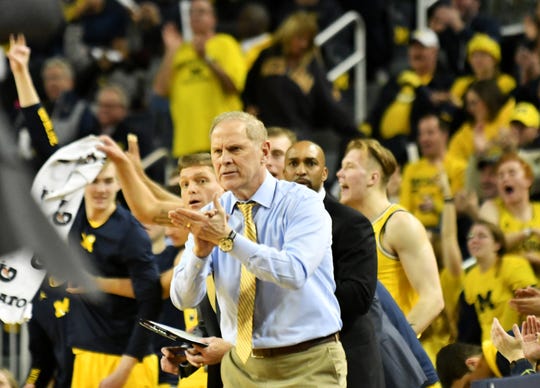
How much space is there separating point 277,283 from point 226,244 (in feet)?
0.87

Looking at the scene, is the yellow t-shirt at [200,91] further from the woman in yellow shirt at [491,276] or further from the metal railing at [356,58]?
the woman in yellow shirt at [491,276]

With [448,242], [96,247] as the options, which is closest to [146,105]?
[448,242]

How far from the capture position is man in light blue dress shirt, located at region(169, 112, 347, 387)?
5691 mm

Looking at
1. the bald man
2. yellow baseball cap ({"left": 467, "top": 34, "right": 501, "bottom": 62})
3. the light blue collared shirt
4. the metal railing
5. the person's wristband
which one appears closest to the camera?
the light blue collared shirt

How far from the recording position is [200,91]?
1271 centimetres

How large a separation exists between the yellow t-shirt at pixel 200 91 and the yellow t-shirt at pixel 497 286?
4.03m

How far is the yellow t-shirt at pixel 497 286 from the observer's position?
8914 mm

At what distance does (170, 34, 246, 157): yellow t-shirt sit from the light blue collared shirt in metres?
6.76

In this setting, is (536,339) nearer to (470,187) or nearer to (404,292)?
(404,292)

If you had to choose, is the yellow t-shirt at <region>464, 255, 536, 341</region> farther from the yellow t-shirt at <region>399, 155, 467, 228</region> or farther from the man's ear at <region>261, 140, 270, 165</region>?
the man's ear at <region>261, 140, 270, 165</region>

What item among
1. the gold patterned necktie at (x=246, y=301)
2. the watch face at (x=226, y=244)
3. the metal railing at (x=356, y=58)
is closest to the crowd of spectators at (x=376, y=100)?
the metal railing at (x=356, y=58)

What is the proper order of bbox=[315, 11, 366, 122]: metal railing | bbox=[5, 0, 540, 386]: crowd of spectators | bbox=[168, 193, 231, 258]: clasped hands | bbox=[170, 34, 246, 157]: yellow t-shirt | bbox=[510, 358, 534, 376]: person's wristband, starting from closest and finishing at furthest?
1. bbox=[168, 193, 231, 258]: clasped hands
2. bbox=[510, 358, 534, 376]: person's wristband
3. bbox=[5, 0, 540, 386]: crowd of spectators
4. bbox=[170, 34, 246, 157]: yellow t-shirt
5. bbox=[315, 11, 366, 122]: metal railing

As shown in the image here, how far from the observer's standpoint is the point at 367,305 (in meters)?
6.28

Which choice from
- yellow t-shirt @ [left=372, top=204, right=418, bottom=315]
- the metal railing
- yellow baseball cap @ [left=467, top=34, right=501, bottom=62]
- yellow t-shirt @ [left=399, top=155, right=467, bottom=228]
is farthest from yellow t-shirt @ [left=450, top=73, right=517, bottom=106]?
yellow t-shirt @ [left=372, top=204, right=418, bottom=315]
